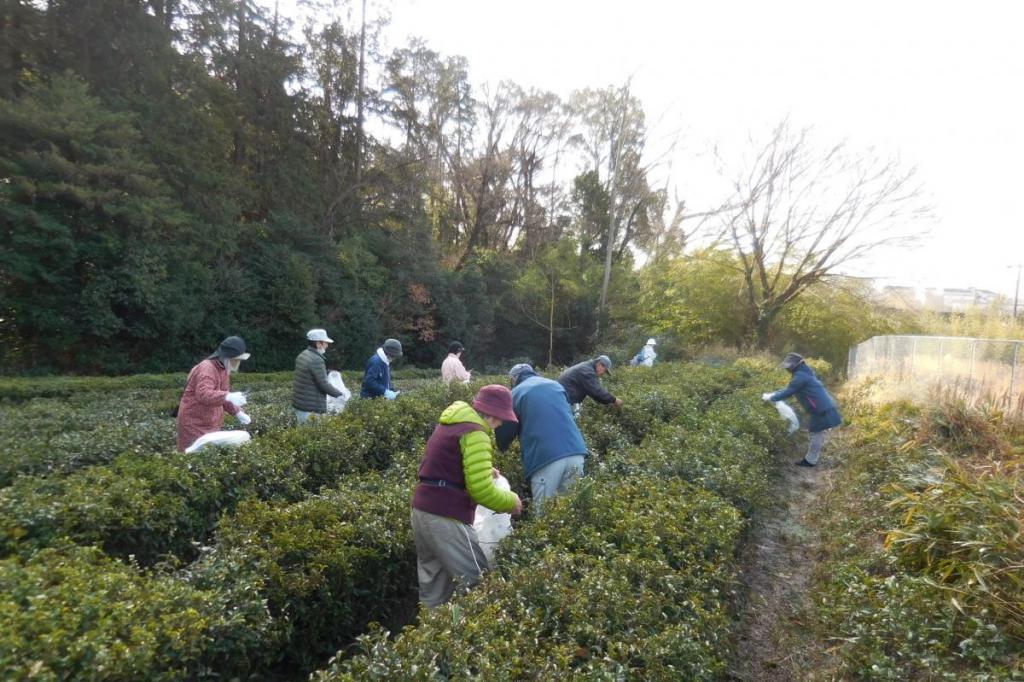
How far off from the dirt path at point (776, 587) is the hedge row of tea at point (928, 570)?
0.22m

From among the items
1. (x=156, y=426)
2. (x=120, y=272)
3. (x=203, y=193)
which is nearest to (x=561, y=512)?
(x=156, y=426)

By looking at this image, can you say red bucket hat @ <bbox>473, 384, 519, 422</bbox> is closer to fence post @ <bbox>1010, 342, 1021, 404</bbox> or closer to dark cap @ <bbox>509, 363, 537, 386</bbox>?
dark cap @ <bbox>509, 363, 537, 386</bbox>

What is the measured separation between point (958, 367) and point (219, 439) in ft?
38.7

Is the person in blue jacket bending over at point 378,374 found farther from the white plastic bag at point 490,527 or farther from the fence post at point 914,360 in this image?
the fence post at point 914,360

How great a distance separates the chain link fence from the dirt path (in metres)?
3.47

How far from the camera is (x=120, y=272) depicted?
1798cm

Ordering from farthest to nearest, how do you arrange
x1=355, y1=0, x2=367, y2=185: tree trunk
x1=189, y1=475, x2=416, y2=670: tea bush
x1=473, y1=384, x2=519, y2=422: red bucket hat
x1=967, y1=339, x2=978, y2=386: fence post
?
x1=355, y1=0, x2=367, y2=185: tree trunk, x1=967, y1=339, x2=978, y2=386: fence post, x1=473, y1=384, x2=519, y2=422: red bucket hat, x1=189, y1=475, x2=416, y2=670: tea bush

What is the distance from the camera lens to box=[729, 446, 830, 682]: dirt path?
13.4ft

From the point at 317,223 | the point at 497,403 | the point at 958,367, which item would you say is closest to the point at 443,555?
the point at 497,403

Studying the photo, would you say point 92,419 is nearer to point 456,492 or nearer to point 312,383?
point 312,383

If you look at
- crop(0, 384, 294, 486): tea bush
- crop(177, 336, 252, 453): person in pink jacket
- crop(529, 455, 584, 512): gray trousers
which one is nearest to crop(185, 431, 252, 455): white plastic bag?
crop(177, 336, 252, 453): person in pink jacket

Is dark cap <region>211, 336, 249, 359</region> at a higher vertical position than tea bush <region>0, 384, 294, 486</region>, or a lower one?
higher

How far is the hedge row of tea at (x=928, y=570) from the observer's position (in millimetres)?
3350

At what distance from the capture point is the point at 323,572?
376cm
